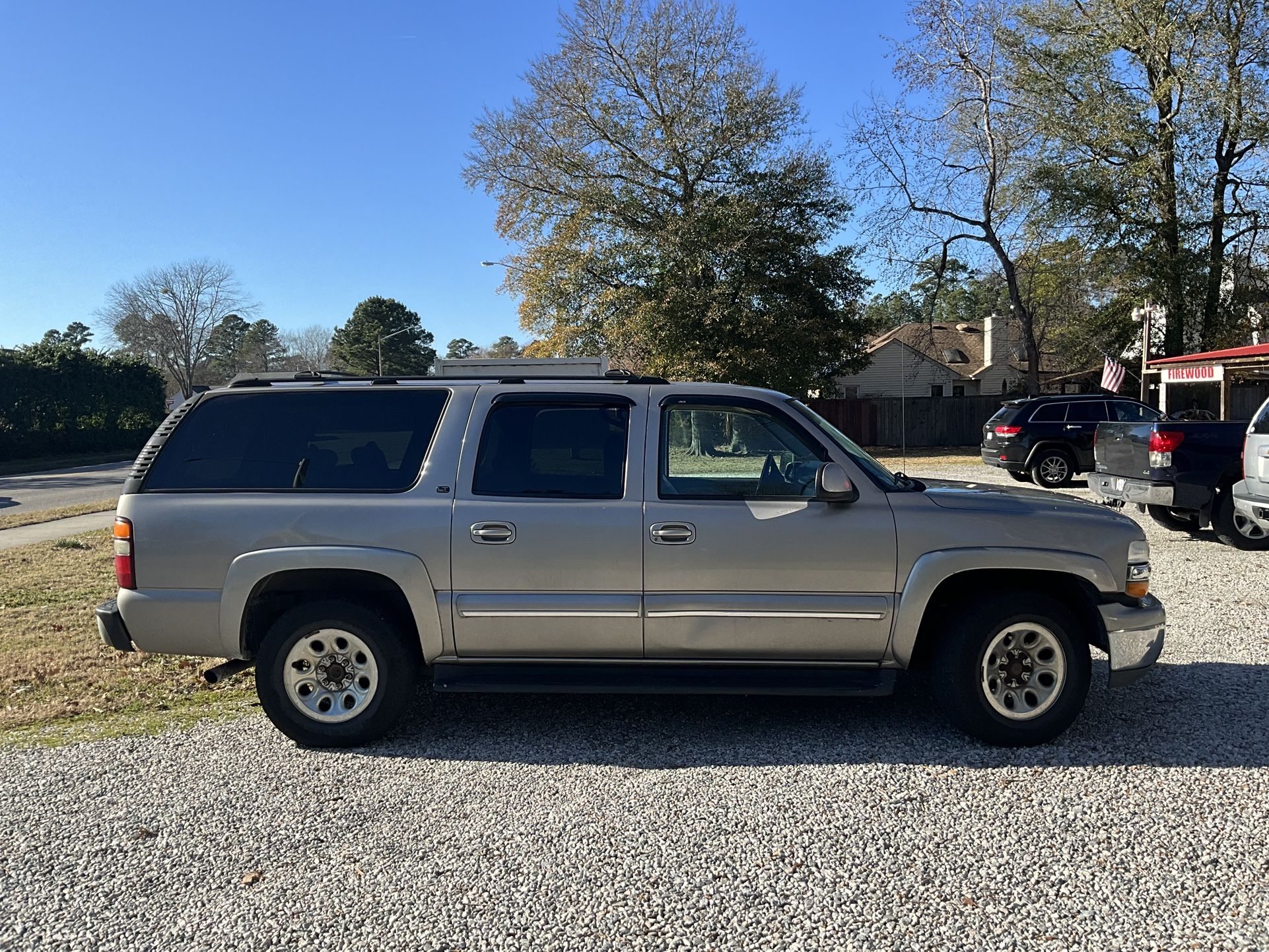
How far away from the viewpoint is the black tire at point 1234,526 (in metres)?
9.87

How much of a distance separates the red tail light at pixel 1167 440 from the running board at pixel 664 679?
7001 mm

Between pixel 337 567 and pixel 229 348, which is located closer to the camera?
pixel 337 567

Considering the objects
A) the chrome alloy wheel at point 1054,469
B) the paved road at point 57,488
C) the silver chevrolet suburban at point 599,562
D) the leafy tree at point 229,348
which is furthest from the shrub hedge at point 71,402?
the leafy tree at point 229,348

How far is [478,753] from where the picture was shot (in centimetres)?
459

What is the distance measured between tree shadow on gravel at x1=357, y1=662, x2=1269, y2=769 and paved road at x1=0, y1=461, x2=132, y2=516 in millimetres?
15487

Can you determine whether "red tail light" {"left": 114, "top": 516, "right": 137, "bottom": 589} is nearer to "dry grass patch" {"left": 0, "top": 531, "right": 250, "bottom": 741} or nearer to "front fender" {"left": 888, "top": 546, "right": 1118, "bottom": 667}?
"dry grass patch" {"left": 0, "top": 531, "right": 250, "bottom": 741}

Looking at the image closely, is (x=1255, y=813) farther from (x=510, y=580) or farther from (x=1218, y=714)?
(x=510, y=580)

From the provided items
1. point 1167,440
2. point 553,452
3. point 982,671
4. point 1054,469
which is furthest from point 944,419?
point 553,452

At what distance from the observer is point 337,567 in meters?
4.46

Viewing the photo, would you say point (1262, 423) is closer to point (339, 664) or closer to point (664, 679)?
point (664, 679)

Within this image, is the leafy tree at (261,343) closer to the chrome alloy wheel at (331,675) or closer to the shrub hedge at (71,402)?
the shrub hedge at (71,402)

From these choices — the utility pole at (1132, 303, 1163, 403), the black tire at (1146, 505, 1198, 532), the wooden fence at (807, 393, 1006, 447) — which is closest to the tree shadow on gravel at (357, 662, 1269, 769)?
the black tire at (1146, 505, 1198, 532)

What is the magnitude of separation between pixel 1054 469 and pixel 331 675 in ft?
52.5

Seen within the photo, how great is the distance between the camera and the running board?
14.5 ft
